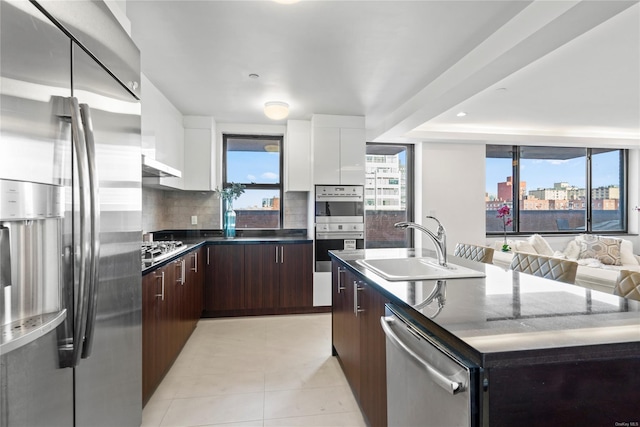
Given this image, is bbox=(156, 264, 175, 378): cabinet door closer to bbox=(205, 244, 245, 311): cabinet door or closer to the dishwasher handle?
bbox=(205, 244, 245, 311): cabinet door

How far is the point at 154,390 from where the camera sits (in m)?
2.13

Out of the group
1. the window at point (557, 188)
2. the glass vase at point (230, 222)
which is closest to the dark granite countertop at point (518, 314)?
the glass vase at point (230, 222)

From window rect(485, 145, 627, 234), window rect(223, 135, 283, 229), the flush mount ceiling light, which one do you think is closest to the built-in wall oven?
window rect(223, 135, 283, 229)

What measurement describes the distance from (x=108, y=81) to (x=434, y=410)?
1.62 m

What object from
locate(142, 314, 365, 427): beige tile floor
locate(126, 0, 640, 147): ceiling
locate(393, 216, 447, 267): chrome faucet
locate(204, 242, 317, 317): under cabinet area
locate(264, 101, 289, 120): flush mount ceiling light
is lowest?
locate(142, 314, 365, 427): beige tile floor

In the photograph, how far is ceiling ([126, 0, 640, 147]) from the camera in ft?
6.16

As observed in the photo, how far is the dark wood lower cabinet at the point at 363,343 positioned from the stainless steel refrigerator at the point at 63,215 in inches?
44.6

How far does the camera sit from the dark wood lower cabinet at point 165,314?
1924 mm

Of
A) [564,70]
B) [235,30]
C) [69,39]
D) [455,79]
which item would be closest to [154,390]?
[69,39]

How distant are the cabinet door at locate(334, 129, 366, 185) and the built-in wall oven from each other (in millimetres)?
107

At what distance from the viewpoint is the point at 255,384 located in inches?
90.8

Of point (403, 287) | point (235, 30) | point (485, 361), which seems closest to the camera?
point (485, 361)

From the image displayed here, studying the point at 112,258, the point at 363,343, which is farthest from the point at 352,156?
the point at 112,258

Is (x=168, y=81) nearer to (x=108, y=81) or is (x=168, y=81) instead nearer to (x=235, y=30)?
(x=235, y=30)
